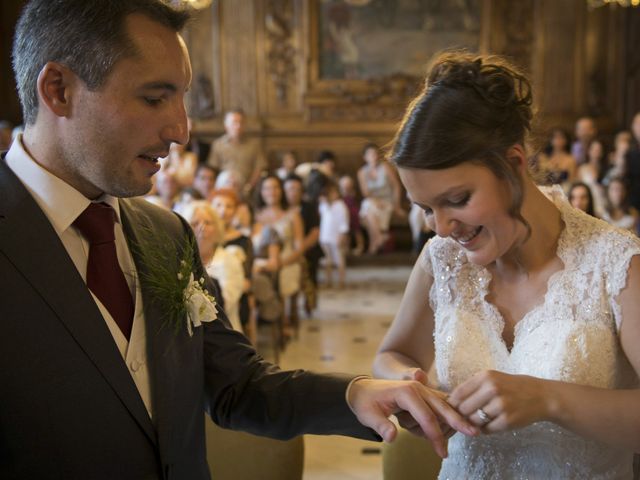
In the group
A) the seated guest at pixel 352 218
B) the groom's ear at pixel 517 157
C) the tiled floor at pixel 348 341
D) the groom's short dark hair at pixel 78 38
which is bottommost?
the tiled floor at pixel 348 341

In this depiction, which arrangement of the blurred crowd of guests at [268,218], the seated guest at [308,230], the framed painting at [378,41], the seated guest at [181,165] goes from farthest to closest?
the framed painting at [378,41] → the seated guest at [181,165] → the seated guest at [308,230] → the blurred crowd of guests at [268,218]

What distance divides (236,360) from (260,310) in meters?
4.65

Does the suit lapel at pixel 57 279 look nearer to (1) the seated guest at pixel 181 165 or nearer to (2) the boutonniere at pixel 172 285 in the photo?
(2) the boutonniere at pixel 172 285

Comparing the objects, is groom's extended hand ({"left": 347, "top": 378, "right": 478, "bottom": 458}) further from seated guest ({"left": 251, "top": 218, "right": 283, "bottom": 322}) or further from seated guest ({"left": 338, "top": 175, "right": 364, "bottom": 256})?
seated guest ({"left": 338, "top": 175, "right": 364, "bottom": 256})

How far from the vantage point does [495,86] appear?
5.74 feet

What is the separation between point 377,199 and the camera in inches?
473

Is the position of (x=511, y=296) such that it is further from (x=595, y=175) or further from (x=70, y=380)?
(x=595, y=175)

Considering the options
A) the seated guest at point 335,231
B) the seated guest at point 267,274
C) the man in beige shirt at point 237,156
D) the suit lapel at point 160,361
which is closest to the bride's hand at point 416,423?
the suit lapel at point 160,361

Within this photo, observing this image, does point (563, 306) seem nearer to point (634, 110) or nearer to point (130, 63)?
point (130, 63)

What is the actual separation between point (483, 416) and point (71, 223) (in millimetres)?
955

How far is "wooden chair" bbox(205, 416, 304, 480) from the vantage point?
215 cm

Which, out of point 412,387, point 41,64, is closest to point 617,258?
point 412,387

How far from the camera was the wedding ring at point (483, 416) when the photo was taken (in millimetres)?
1596

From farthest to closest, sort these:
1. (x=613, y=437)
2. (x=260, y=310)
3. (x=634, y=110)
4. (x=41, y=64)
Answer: (x=634, y=110) → (x=260, y=310) → (x=613, y=437) → (x=41, y=64)
